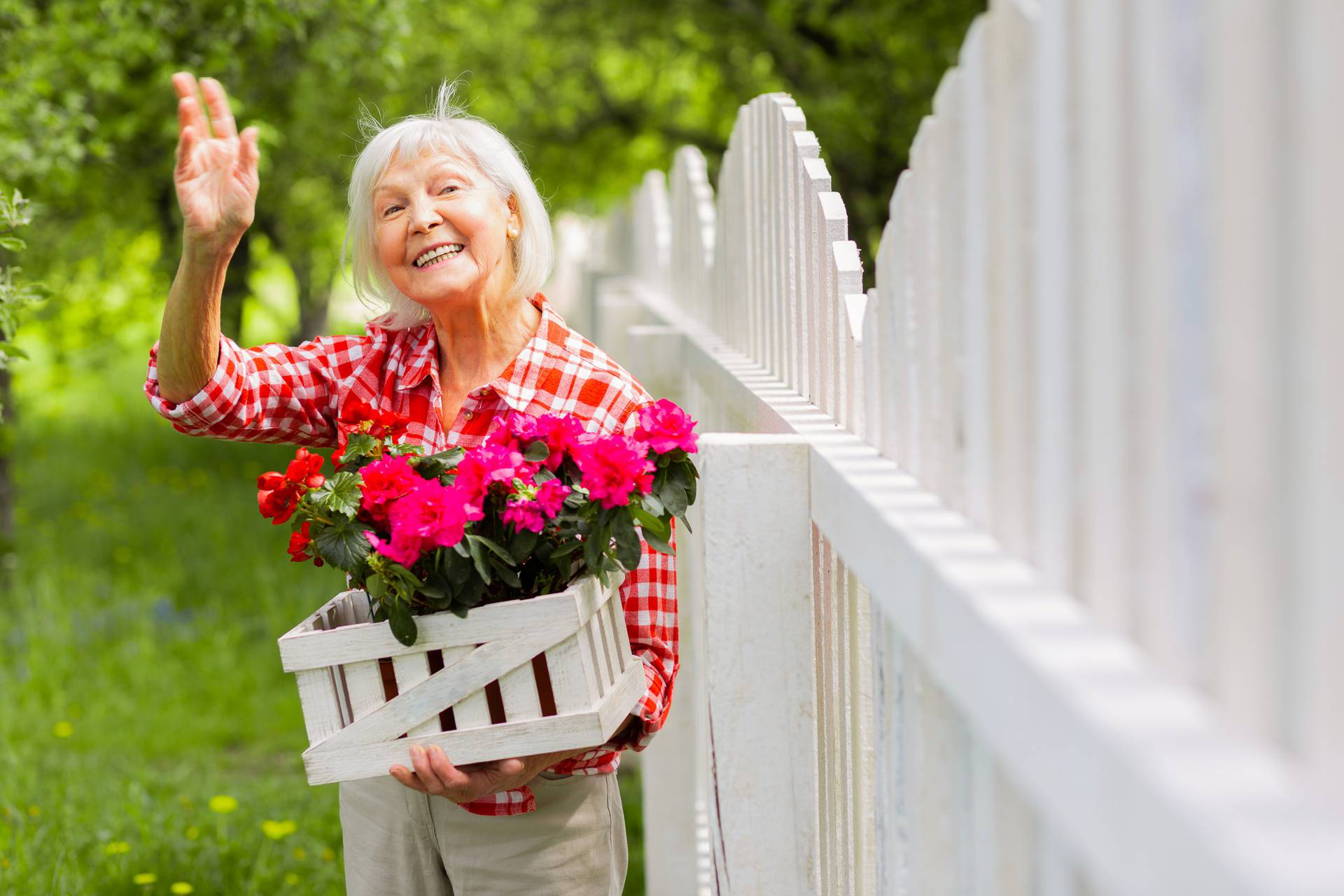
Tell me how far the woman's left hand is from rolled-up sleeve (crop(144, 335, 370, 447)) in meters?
0.64

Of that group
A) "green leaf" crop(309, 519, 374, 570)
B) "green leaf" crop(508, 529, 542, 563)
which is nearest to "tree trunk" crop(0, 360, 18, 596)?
"green leaf" crop(309, 519, 374, 570)

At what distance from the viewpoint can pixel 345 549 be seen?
1.67m

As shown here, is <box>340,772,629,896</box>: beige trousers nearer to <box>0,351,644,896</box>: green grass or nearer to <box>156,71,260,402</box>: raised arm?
<box>156,71,260,402</box>: raised arm

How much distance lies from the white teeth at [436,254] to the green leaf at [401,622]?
1.94ft

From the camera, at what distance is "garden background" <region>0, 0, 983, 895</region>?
3969 mm

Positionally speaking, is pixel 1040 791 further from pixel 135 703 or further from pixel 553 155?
pixel 553 155

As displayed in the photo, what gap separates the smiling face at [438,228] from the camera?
202 cm

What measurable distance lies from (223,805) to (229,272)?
4610 millimetres

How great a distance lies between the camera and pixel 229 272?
779 centimetres

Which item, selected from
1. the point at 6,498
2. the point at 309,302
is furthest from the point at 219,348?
the point at 309,302

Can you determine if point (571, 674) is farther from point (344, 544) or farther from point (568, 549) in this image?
point (344, 544)

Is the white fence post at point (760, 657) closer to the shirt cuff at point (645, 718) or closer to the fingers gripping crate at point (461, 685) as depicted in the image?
the fingers gripping crate at point (461, 685)

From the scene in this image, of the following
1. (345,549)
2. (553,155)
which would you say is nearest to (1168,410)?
(345,549)

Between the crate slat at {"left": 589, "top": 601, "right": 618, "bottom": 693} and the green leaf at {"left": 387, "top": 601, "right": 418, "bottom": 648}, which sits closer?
the green leaf at {"left": 387, "top": 601, "right": 418, "bottom": 648}
